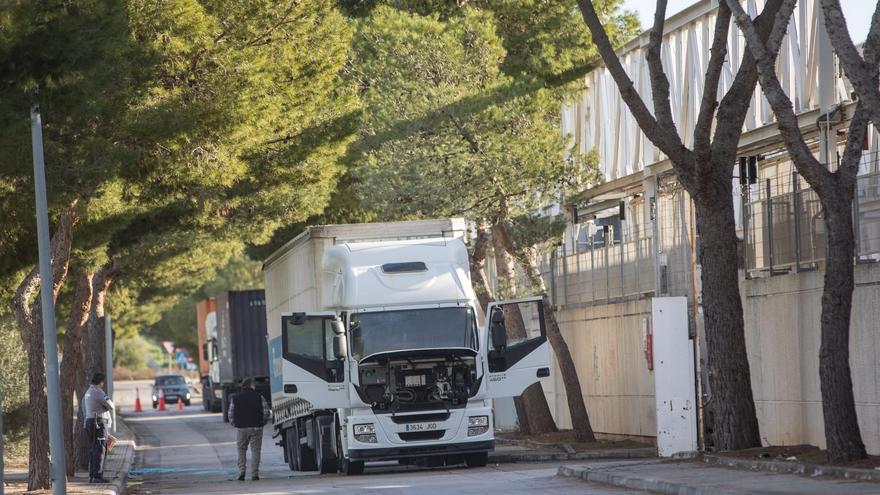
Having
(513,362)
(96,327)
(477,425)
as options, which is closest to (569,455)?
(513,362)

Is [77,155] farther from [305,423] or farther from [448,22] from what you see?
[448,22]

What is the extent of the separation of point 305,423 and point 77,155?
681cm

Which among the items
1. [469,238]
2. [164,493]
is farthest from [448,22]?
[164,493]

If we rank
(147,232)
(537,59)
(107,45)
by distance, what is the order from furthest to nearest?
1. (537,59)
2. (147,232)
3. (107,45)

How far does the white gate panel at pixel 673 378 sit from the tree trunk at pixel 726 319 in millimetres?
3899

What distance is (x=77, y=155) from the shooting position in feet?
68.3

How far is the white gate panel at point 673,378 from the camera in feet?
79.5

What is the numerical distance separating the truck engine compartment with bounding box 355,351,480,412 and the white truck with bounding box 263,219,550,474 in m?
0.02

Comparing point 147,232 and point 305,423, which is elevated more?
point 147,232

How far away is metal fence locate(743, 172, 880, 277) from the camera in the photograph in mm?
19078

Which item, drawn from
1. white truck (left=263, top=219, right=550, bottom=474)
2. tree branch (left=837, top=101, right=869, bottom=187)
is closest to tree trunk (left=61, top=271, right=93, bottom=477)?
white truck (left=263, top=219, right=550, bottom=474)

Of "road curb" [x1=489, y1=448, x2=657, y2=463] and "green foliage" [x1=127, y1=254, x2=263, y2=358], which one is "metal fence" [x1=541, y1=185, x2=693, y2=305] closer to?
"road curb" [x1=489, y1=448, x2=657, y2=463]

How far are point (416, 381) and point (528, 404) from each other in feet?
31.7

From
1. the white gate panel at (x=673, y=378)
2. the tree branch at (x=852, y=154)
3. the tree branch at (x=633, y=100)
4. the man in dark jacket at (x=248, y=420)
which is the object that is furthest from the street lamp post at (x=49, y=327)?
the white gate panel at (x=673, y=378)
